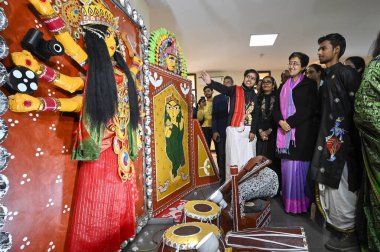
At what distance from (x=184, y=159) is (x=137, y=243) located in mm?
1275

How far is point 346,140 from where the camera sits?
6.01 ft

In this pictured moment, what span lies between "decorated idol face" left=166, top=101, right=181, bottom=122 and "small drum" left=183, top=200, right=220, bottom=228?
1.36 meters

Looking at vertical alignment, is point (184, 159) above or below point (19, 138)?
below

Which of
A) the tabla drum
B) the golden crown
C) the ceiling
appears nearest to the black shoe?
the tabla drum

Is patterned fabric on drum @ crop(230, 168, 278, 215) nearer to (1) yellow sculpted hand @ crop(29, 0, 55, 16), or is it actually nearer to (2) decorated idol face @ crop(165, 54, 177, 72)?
(2) decorated idol face @ crop(165, 54, 177, 72)

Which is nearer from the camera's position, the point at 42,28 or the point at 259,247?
the point at 42,28

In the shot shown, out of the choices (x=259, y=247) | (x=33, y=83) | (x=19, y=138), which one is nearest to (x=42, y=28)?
(x=33, y=83)

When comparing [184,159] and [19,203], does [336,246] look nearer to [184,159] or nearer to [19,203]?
[184,159]

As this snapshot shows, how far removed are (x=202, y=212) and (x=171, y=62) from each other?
184cm

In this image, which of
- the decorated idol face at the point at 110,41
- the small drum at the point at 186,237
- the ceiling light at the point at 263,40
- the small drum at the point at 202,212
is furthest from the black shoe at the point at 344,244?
the ceiling light at the point at 263,40

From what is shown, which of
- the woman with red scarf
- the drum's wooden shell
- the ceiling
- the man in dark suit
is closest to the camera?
the drum's wooden shell

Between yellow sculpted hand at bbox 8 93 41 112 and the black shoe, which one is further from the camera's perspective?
the black shoe

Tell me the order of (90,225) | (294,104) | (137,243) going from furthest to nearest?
(294,104) → (137,243) → (90,225)

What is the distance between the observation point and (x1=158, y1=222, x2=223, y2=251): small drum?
1.01 metres
